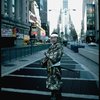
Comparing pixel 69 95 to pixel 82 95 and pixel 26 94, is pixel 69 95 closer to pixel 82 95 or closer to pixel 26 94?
pixel 82 95

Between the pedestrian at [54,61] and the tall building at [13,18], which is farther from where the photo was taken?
the tall building at [13,18]

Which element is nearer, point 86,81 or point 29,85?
point 29,85

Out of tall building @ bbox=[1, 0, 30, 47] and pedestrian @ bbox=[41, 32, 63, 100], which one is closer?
pedestrian @ bbox=[41, 32, 63, 100]

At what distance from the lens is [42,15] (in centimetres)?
17350

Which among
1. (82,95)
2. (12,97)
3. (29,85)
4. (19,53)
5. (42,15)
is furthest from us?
(42,15)

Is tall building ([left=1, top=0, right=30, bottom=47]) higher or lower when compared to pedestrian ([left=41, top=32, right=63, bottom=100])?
higher

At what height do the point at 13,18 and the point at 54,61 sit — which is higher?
the point at 13,18

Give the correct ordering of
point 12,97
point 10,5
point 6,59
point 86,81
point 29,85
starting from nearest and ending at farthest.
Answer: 1. point 12,97
2. point 29,85
3. point 86,81
4. point 6,59
5. point 10,5

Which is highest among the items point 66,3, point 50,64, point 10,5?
point 66,3

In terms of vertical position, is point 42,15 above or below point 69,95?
above

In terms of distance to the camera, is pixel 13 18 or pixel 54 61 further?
pixel 13 18

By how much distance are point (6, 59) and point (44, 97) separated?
12381 millimetres

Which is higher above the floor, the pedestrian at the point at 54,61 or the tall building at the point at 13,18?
the tall building at the point at 13,18

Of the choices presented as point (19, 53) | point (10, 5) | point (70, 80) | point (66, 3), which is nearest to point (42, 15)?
point (66, 3)
